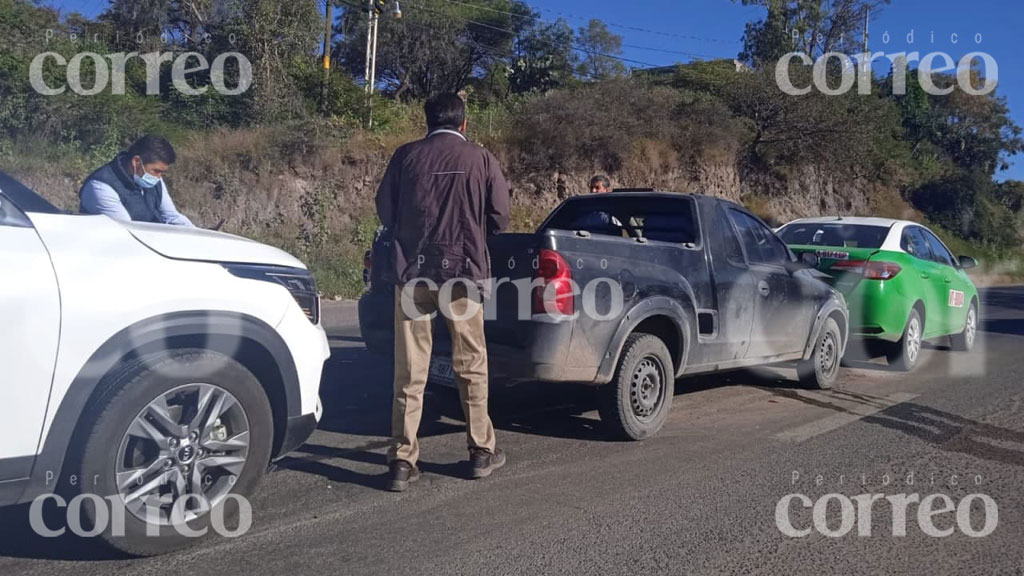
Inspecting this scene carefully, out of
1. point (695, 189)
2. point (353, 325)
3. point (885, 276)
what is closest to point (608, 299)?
point (885, 276)

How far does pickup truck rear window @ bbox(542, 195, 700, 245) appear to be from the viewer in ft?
21.0

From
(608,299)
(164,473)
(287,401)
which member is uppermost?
(608,299)

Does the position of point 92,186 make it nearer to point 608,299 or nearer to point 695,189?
point 608,299

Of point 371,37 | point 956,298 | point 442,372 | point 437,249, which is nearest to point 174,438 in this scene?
point 437,249

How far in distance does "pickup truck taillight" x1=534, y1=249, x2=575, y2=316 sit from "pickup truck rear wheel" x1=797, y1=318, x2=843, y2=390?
3.48 meters

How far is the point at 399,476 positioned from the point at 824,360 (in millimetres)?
4779

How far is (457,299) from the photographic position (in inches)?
174

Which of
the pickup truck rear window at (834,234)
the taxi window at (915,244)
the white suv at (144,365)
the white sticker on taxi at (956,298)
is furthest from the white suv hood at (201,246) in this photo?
the white sticker on taxi at (956,298)

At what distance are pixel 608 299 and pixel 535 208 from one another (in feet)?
67.5

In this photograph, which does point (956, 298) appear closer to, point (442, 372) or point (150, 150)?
point (442, 372)

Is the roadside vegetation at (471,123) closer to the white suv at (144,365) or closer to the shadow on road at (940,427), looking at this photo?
the shadow on road at (940,427)

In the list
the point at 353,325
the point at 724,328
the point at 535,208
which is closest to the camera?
the point at 724,328

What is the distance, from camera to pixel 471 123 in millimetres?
25359

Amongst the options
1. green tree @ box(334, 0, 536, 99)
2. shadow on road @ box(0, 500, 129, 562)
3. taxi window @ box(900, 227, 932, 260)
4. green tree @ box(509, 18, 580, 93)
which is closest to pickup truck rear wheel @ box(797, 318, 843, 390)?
taxi window @ box(900, 227, 932, 260)
